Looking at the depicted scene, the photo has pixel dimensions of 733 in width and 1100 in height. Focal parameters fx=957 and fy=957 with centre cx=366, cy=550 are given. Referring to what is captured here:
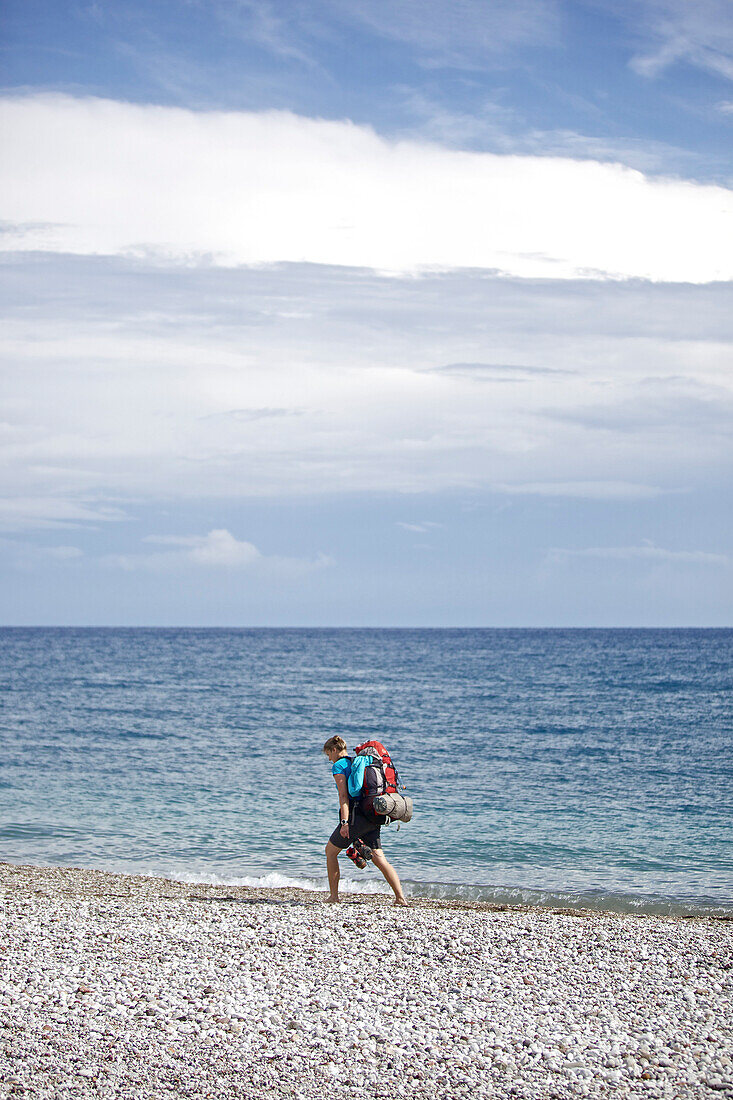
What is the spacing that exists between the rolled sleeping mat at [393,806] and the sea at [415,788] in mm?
3656

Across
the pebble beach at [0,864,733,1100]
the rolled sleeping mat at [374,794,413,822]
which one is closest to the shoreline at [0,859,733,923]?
the pebble beach at [0,864,733,1100]

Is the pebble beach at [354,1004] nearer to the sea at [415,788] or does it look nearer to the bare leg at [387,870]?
the bare leg at [387,870]

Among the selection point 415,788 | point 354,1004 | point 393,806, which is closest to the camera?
point 354,1004

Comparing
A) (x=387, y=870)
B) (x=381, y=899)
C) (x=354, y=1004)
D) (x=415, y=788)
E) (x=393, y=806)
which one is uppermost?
(x=393, y=806)

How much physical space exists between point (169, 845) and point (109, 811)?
3812mm

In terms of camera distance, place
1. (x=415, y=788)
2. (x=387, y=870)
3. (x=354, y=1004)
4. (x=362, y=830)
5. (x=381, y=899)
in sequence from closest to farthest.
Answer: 1. (x=354, y=1004)
2. (x=362, y=830)
3. (x=387, y=870)
4. (x=381, y=899)
5. (x=415, y=788)

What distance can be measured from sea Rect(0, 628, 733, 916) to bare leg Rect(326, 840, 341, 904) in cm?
274

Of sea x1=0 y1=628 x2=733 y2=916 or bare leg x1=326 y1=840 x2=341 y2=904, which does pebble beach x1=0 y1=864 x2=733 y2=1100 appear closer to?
bare leg x1=326 y1=840 x2=341 y2=904

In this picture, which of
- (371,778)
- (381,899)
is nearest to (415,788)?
(381,899)

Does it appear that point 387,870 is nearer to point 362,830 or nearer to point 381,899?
point 362,830

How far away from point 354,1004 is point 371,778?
335cm

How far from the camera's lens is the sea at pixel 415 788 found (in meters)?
15.6

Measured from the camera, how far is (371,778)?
11.2m

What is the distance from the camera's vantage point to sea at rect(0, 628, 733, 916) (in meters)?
15.6
